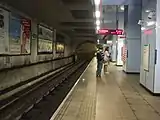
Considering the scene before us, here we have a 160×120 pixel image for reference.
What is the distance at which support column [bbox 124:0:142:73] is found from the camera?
1922 cm

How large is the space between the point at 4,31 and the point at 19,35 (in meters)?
2.56

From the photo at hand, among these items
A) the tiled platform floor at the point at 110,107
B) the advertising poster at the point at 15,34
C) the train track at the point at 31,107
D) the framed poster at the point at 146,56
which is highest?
the advertising poster at the point at 15,34

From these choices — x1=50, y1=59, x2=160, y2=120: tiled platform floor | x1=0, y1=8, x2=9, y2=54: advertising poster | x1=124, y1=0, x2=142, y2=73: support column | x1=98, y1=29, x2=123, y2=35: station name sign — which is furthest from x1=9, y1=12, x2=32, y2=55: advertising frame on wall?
x1=98, y1=29, x2=123, y2=35: station name sign

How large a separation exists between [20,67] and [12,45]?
71.7 inches

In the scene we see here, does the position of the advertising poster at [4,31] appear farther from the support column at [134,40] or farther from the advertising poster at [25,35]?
the support column at [134,40]

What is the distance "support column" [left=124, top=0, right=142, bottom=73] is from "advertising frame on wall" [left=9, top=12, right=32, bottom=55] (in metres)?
6.94

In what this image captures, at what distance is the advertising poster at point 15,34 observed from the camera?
13529 mm

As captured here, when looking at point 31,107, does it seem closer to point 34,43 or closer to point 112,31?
point 34,43

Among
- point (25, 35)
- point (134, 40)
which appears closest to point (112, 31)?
point (134, 40)

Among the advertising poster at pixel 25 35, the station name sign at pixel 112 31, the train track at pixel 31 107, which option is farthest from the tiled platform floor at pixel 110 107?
the station name sign at pixel 112 31

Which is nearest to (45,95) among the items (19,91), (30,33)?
(19,91)

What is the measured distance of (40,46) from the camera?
66.8 ft

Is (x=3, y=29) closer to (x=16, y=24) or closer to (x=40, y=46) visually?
(x=16, y=24)

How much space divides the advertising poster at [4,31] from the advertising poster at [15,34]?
0.57 m
